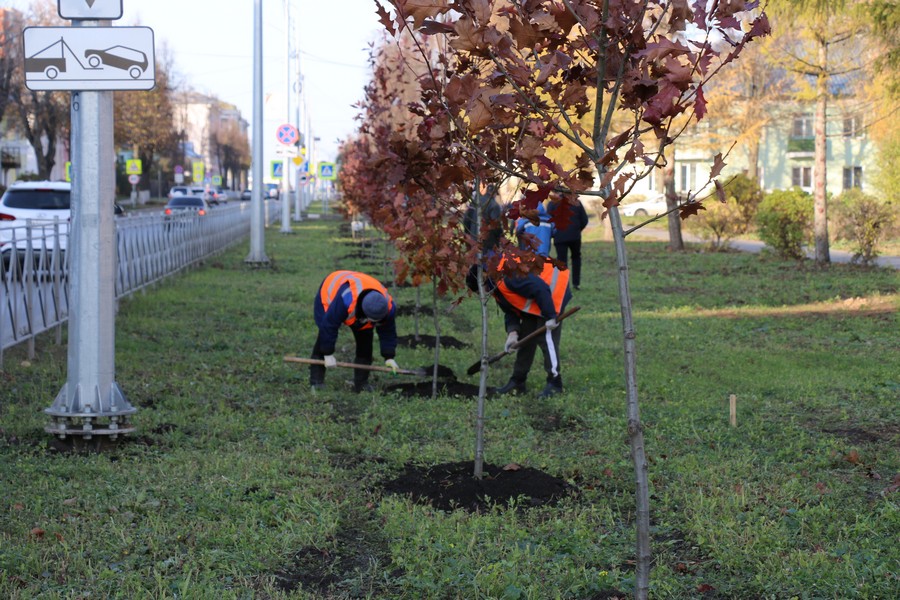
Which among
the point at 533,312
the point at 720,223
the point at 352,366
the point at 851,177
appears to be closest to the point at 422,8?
the point at 533,312

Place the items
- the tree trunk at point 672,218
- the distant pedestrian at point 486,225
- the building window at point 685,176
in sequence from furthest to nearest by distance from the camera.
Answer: the building window at point 685,176
the tree trunk at point 672,218
the distant pedestrian at point 486,225

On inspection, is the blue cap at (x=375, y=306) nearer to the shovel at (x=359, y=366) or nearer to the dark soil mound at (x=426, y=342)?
the shovel at (x=359, y=366)

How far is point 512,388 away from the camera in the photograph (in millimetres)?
8414

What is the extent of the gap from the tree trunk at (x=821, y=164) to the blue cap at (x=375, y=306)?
41.0 ft

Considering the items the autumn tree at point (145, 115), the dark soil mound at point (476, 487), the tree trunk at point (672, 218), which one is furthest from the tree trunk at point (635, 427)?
the autumn tree at point (145, 115)

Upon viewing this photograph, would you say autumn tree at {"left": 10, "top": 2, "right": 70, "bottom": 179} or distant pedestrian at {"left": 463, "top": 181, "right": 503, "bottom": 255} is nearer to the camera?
distant pedestrian at {"left": 463, "top": 181, "right": 503, "bottom": 255}

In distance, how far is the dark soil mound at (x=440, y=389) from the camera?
819cm

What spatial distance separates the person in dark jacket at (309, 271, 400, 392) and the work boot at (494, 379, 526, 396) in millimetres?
836

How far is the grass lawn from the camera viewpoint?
168 inches

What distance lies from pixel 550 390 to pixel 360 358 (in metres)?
1.59

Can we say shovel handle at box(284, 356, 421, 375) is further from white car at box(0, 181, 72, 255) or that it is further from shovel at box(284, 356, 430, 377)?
white car at box(0, 181, 72, 255)

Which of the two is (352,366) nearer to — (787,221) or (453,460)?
(453,460)

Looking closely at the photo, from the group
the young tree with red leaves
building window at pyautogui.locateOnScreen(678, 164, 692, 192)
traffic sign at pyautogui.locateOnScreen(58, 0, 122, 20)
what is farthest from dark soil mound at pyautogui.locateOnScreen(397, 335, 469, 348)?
building window at pyautogui.locateOnScreen(678, 164, 692, 192)

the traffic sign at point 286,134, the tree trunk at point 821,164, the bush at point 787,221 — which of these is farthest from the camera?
the traffic sign at point 286,134
